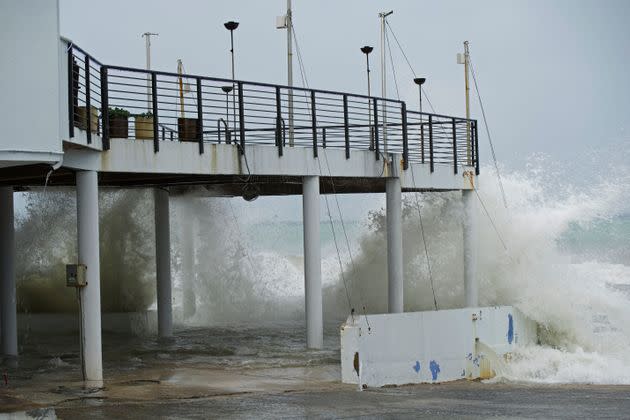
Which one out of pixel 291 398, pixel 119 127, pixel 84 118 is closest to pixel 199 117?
pixel 119 127

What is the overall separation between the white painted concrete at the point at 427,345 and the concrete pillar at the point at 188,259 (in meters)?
14.5

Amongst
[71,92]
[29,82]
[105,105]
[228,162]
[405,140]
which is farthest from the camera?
[405,140]

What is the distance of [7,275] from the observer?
20.9 metres

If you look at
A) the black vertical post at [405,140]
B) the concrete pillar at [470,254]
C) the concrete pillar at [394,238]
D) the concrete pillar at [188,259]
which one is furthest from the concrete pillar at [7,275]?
the concrete pillar at [188,259]

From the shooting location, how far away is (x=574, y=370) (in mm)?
19656

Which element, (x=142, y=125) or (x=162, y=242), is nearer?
(x=142, y=125)

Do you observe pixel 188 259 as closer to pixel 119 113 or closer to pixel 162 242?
pixel 162 242

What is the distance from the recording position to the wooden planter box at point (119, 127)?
61.0 ft

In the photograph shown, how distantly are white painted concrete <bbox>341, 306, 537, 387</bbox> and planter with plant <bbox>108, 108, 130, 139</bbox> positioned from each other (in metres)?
5.29

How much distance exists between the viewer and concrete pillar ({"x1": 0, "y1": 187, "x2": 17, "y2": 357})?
20719mm

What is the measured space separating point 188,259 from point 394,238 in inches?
452

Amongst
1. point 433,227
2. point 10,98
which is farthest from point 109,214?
point 10,98

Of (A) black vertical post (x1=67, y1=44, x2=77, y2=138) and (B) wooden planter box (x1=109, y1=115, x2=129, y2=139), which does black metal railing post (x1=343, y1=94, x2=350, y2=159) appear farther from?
(A) black vertical post (x1=67, y1=44, x2=77, y2=138)

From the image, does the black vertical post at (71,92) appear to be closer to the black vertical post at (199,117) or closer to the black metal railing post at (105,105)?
the black metal railing post at (105,105)
